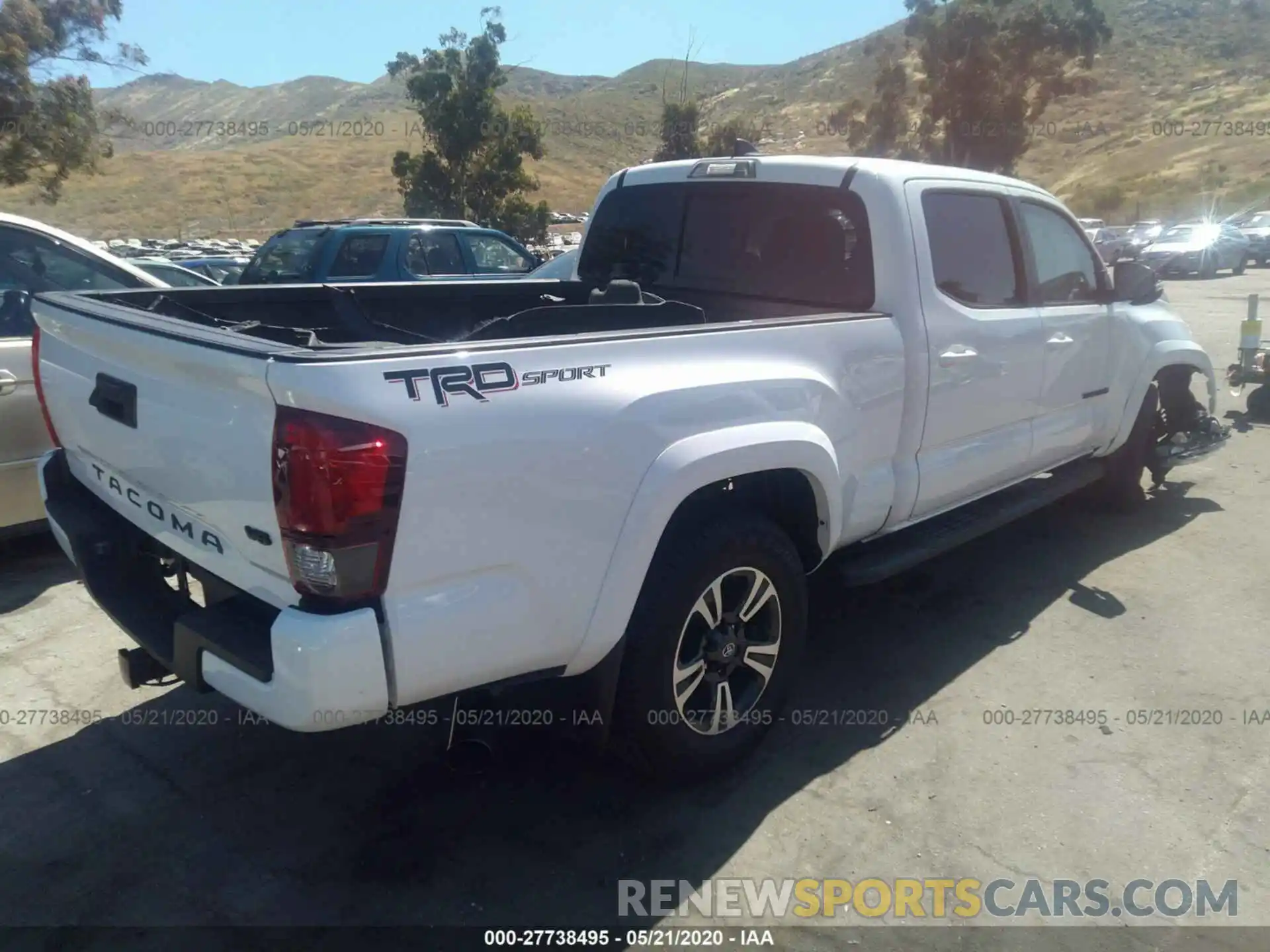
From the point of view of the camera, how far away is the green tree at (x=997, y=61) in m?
36.0

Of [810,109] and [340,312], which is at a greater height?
[810,109]

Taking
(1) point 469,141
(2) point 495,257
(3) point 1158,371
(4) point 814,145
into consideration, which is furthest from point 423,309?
(4) point 814,145

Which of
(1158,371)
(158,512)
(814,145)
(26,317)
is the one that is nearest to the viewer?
(158,512)

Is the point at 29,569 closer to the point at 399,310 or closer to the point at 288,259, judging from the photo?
the point at 399,310

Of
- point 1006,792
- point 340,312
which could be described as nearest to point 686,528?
point 1006,792

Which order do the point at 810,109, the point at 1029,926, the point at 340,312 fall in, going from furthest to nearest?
1. the point at 810,109
2. the point at 340,312
3. the point at 1029,926

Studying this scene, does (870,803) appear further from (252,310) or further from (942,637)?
(252,310)

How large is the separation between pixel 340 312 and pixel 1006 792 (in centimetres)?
304

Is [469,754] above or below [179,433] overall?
below

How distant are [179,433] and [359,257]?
26.6 feet

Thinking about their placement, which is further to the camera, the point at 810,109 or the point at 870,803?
the point at 810,109

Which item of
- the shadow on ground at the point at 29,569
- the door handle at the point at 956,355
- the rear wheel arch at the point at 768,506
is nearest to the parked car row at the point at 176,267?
the shadow on ground at the point at 29,569

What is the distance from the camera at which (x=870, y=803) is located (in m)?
3.28

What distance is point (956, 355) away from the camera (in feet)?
13.0
